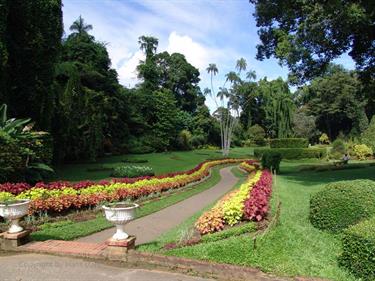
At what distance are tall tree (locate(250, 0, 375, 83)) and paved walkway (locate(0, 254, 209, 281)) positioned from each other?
509 inches

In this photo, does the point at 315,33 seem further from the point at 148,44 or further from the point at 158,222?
the point at 148,44

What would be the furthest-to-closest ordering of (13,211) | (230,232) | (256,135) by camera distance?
1. (256,135)
2. (230,232)
3. (13,211)

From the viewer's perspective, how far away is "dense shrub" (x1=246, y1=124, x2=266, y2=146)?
67.1 metres

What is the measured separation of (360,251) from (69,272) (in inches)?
154

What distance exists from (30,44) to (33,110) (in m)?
3.07

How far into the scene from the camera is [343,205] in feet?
25.6

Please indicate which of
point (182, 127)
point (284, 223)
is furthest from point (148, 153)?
point (284, 223)

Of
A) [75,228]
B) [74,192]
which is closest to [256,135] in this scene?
[74,192]

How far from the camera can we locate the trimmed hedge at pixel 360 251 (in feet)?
18.1

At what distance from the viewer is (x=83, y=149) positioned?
→ 93.4 feet

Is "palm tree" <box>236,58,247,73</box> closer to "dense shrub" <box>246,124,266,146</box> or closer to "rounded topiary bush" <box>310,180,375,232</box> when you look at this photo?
"dense shrub" <box>246,124,266,146</box>

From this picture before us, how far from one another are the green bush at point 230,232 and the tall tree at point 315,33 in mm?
10776

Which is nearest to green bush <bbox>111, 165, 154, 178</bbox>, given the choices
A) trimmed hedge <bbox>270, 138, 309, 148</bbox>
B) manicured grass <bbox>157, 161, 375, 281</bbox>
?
manicured grass <bbox>157, 161, 375, 281</bbox>

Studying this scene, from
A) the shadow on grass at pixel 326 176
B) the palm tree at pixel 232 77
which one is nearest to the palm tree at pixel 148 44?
the palm tree at pixel 232 77
